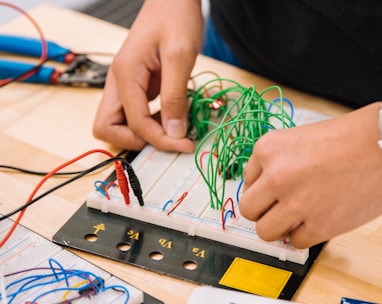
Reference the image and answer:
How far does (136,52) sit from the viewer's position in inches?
43.6

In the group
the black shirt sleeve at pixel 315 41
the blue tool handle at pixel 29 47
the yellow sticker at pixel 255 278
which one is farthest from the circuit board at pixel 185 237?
the blue tool handle at pixel 29 47

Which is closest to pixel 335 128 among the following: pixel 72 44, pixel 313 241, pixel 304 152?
pixel 304 152

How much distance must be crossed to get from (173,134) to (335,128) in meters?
0.35

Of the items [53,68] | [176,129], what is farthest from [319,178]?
[53,68]

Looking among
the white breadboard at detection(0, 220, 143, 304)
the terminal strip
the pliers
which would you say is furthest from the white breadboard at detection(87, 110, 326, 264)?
the pliers

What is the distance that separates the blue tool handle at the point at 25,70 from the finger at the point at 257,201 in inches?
23.8

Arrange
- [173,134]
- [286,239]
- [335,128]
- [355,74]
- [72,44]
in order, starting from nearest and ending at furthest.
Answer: [335,128] < [286,239] < [173,134] < [355,74] < [72,44]

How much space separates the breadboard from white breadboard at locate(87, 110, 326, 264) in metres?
0.11

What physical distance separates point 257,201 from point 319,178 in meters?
0.10

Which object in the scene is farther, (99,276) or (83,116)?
(83,116)

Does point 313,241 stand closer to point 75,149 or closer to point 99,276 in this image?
point 99,276

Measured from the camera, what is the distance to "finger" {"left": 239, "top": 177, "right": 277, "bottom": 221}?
31.8 inches

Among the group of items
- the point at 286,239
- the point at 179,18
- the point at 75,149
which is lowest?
the point at 75,149

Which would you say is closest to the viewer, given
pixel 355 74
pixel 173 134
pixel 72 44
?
pixel 173 134
